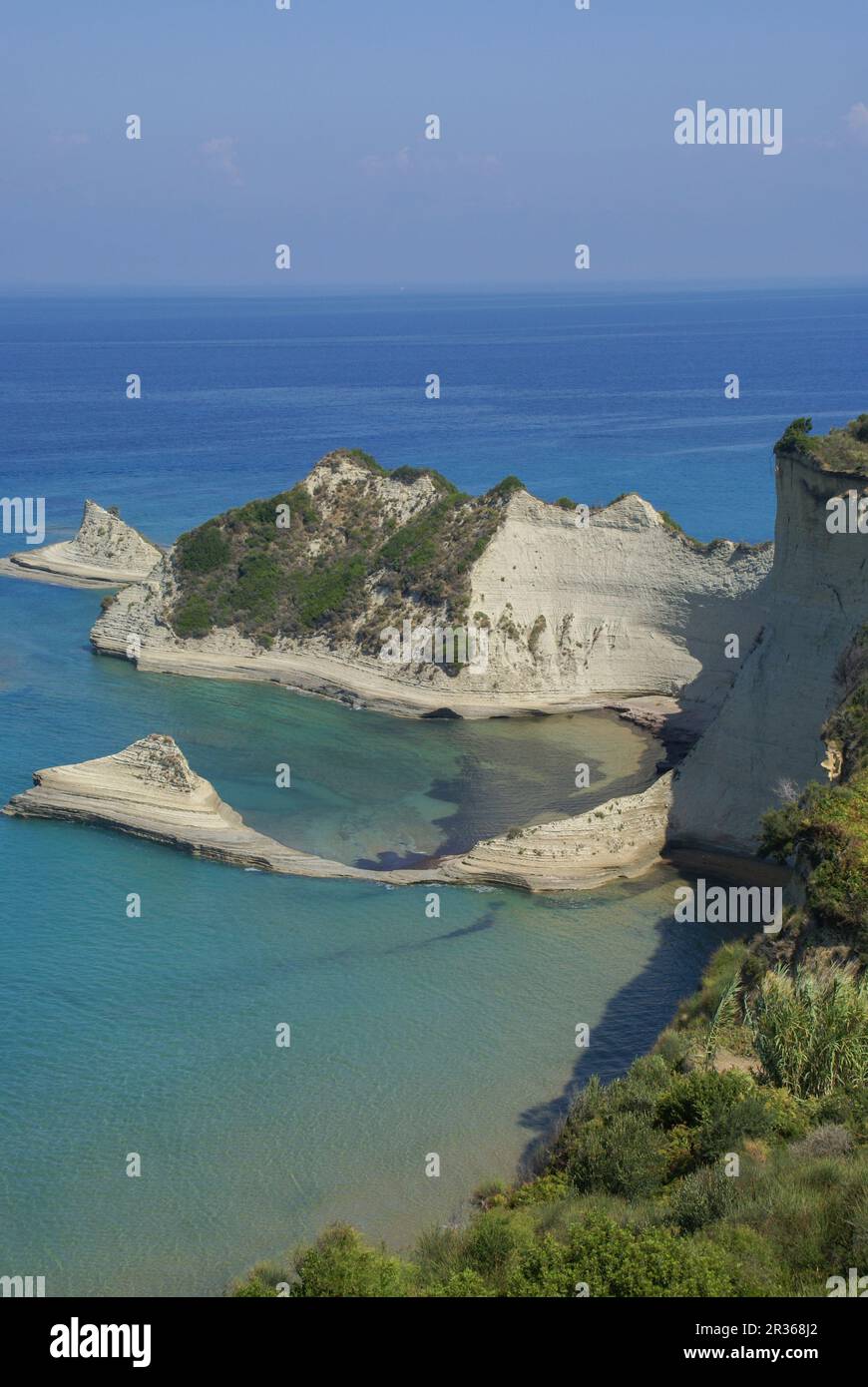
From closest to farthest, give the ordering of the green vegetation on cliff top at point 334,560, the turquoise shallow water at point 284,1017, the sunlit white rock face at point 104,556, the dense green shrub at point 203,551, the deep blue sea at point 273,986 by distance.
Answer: the turquoise shallow water at point 284,1017
the deep blue sea at point 273,986
the green vegetation on cliff top at point 334,560
the dense green shrub at point 203,551
the sunlit white rock face at point 104,556

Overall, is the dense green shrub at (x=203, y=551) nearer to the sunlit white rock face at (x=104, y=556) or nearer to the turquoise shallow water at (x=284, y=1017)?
the sunlit white rock face at (x=104, y=556)

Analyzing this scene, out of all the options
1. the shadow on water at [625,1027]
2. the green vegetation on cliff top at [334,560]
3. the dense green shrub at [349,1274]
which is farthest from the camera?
the green vegetation on cliff top at [334,560]

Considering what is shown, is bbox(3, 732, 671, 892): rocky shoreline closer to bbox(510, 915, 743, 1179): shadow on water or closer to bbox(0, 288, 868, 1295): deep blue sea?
bbox(0, 288, 868, 1295): deep blue sea

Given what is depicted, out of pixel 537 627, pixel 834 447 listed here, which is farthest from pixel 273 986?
pixel 537 627

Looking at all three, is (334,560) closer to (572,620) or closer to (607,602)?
(572,620)

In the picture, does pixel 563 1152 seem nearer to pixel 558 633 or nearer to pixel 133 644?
pixel 558 633

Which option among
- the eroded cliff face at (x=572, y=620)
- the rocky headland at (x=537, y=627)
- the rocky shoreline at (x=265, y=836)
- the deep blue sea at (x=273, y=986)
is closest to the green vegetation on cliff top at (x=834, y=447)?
the rocky headland at (x=537, y=627)

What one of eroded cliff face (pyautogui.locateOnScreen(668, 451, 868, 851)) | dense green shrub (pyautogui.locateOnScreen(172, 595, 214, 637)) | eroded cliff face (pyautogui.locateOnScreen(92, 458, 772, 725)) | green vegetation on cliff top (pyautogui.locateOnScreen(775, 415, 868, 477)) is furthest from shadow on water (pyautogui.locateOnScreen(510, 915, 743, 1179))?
dense green shrub (pyautogui.locateOnScreen(172, 595, 214, 637))
